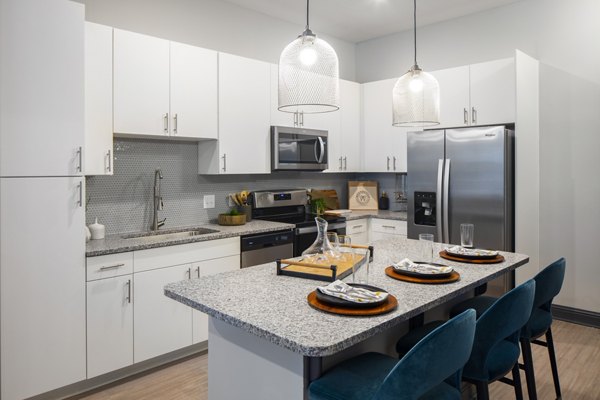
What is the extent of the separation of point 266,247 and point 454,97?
2238 mm

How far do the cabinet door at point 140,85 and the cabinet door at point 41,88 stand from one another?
39cm

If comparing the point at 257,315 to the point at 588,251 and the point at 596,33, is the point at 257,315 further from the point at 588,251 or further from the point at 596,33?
the point at 596,33

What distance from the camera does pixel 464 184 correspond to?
3.77 meters

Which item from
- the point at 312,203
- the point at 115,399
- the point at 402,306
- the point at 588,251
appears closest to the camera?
the point at 402,306

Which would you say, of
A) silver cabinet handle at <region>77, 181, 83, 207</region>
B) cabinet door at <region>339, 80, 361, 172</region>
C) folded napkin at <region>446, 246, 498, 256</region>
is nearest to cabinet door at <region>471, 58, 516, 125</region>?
cabinet door at <region>339, 80, 361, 172</region>

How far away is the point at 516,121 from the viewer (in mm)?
3672

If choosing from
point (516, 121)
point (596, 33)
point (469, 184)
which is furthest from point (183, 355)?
point (596, 33)

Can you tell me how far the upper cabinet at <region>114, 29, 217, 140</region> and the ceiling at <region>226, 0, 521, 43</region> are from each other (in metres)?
1.07

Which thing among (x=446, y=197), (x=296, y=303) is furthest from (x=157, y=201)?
(x=446, y=197)

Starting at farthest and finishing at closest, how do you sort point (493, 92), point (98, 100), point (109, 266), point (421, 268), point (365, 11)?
point (365, 11) → point (493, 92) → point (98, 100) → point (109, 266) → point (421, 268)

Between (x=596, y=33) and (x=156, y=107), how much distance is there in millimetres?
3617

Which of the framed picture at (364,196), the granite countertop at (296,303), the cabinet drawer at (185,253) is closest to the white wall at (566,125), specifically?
the framed picture at (364,196)

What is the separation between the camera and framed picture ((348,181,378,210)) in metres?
5.11

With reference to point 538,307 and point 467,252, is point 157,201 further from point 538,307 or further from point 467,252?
point 538,307
